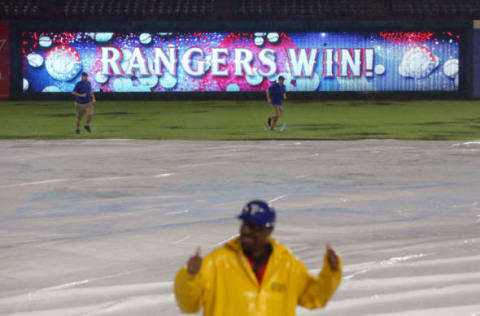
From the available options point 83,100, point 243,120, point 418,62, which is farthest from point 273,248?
point 418,62

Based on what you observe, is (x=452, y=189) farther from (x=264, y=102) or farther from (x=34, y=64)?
(x=34, y=64)

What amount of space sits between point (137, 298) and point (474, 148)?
49.7 ft

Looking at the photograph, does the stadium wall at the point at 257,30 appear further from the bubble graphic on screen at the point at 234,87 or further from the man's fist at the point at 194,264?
the man's fist at the point at 194,264

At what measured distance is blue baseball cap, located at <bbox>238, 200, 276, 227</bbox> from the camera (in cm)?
366

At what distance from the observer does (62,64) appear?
4797 centimetres

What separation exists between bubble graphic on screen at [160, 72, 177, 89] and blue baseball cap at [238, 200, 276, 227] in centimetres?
4493

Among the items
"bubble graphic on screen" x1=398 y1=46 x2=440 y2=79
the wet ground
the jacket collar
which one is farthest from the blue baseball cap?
"bubble graphic on screen" x1=398 y1=46 x2=440 y2=79

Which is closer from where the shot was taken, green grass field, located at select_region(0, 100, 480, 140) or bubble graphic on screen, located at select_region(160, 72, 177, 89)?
green grass field, located at select_region(0, 100, 480, 140)

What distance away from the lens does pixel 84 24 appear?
158 ft

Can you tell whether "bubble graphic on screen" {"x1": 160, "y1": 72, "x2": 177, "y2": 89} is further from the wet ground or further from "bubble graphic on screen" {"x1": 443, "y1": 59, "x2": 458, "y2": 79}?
the wet ground

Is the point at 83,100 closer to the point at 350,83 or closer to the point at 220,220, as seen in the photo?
the point at 220,220

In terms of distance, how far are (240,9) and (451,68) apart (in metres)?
11.5

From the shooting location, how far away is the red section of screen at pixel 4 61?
48.5 metres

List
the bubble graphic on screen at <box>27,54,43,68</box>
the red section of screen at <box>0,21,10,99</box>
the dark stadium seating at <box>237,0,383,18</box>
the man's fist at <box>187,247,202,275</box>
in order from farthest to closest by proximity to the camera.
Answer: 1. the red section of screen at <box>0,21,10,99</box>
2. the bubble graphic on screen at <box>27,54,43,68</box>
3. the dark stadium seating at <box>237,0,383,18</box>
4. the man's fist at <box>187,247,202,275</box>
